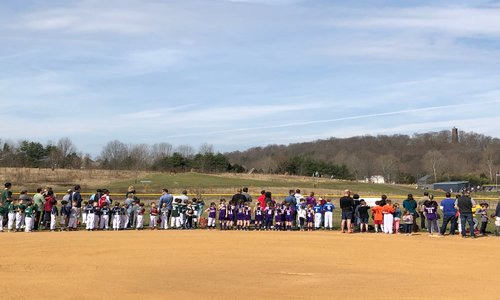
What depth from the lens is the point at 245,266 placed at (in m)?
15.7

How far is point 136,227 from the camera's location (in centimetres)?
2756

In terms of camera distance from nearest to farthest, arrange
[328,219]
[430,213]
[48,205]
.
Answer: [430,213]
[48,205]
[328,219]

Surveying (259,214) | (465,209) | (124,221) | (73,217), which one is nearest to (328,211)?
(259,214)

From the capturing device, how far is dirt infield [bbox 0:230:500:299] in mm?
12094

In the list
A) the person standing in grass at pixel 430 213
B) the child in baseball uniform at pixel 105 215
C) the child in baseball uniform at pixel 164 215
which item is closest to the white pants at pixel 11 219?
the child in baseball uniform at pixel 105 215

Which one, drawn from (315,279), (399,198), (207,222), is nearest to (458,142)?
(399,198)

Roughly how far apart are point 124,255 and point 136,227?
1019cm

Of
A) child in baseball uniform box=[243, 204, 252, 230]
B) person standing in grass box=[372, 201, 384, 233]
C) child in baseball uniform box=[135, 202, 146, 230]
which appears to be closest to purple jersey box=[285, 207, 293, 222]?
child in baseball uniform box=[243, 204, 252, 230]

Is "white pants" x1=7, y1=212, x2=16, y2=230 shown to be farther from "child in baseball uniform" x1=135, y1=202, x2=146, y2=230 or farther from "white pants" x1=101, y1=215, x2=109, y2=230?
"child in baseball uniform" x1=135, y1=202, x2=146, y2=230

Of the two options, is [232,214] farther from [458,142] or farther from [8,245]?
[458,142]

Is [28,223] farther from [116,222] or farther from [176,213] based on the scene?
[176,213]

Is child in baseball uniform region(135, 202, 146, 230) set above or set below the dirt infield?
above

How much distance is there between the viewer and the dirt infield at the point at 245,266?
1209cm

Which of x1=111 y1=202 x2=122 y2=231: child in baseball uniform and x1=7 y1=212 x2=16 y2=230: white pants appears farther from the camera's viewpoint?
x1=111 y1=202 x2=122 y2=231: child in baseball uniform
